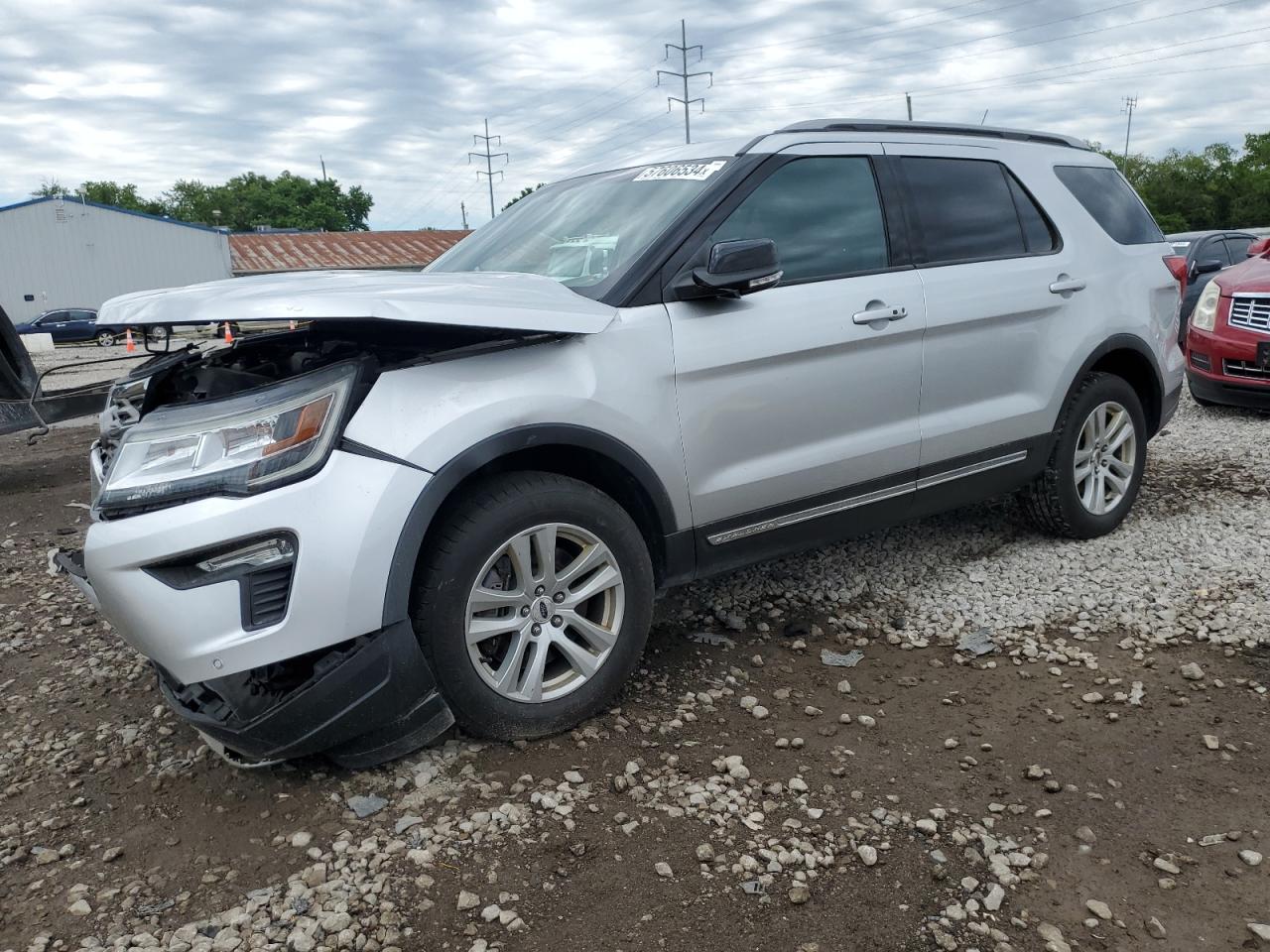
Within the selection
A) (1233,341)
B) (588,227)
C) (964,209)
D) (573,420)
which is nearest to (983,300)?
(964,209)

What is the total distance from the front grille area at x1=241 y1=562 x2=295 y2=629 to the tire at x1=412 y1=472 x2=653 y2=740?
39cm

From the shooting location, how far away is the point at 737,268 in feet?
10.6

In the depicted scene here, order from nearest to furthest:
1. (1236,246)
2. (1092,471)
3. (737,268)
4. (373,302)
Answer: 1. (373,302)
2. (737,268)
3. (1092,471)
4. (1236,246)

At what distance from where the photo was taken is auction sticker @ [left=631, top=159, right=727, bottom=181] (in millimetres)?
3650

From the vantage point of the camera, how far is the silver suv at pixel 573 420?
8.69ft

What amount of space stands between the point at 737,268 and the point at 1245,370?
6.88m

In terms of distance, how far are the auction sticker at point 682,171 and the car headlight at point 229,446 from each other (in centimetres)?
161

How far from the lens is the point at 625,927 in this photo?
236 cm

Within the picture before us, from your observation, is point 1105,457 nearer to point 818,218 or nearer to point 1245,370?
point 818,218

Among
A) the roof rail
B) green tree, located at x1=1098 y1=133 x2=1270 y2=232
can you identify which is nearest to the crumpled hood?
the roof rail

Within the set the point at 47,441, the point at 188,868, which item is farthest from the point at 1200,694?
the point at 47,441

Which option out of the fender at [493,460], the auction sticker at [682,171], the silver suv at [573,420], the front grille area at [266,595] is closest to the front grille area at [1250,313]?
the silver suv at [573,420]

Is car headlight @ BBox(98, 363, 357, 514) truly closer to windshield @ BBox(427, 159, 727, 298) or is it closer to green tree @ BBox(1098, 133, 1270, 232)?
windshield @ BBox(427, 159, 727, 298)

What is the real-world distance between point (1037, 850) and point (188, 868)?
2.23 metres
